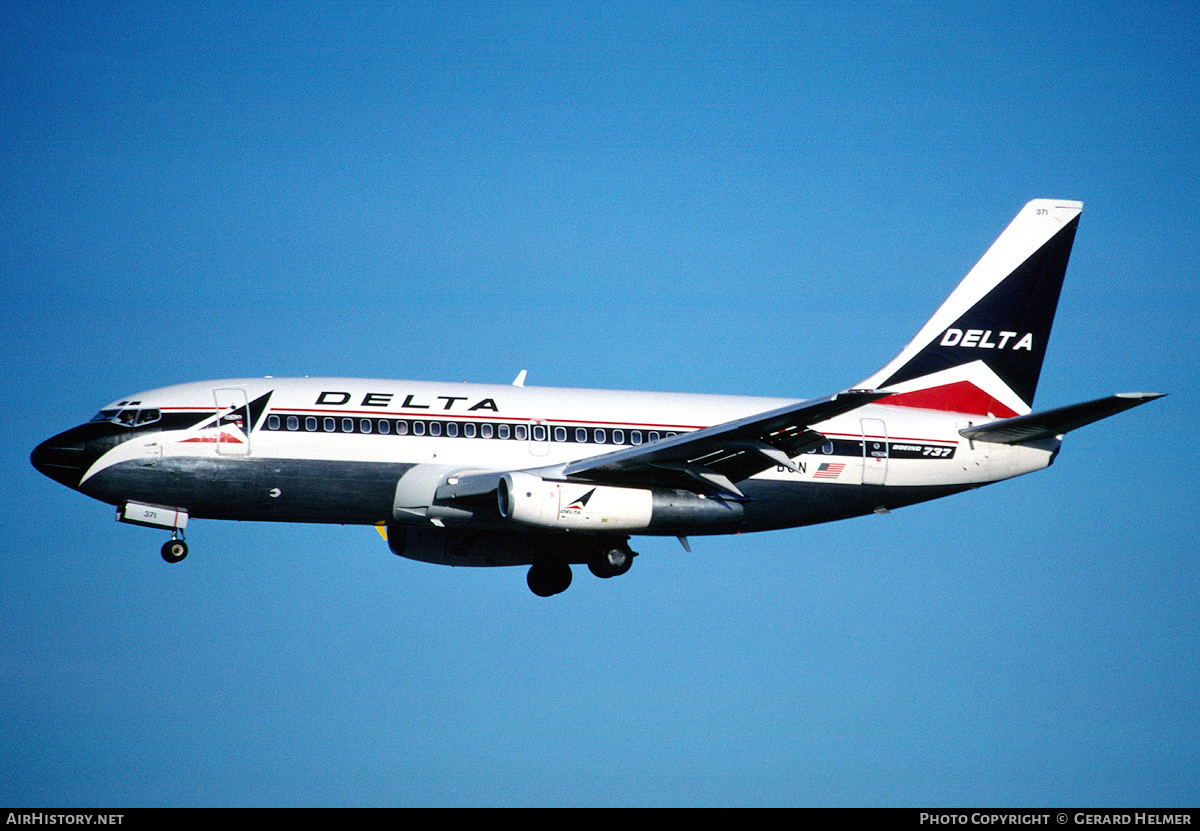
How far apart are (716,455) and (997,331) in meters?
13.5

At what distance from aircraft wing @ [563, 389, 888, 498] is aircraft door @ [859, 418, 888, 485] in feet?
13.7

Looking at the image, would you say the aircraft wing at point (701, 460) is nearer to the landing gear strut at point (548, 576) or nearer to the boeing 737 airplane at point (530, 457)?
the boeing 737 airplane at point (530, 457)

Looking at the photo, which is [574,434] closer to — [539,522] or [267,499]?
[539,522]

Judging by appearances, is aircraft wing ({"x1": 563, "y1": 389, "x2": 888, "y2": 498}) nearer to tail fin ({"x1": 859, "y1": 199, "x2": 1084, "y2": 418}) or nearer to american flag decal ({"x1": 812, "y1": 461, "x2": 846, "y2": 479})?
american flag decal ({"x1": 812, "y1": 461, "x2": 846, "y2": 479})

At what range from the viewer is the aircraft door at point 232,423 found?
40.7 metres

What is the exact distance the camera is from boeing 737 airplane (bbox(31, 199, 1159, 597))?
133 ft

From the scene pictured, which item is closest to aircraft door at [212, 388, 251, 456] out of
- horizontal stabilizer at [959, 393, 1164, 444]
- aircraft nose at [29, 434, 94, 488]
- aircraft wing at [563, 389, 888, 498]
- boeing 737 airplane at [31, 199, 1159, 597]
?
boeing 737 airplane at [31, 199, 1159, 597]

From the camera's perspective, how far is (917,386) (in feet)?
156

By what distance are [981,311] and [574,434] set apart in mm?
15333

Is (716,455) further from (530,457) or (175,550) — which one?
(175,550)

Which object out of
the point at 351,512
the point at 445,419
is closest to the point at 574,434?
the point at 445,419

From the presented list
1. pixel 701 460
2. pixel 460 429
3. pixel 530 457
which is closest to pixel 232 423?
pixel 460 429

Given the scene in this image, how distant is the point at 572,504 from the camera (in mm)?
40469

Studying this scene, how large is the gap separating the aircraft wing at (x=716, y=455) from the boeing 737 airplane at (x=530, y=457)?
7 centimetres
